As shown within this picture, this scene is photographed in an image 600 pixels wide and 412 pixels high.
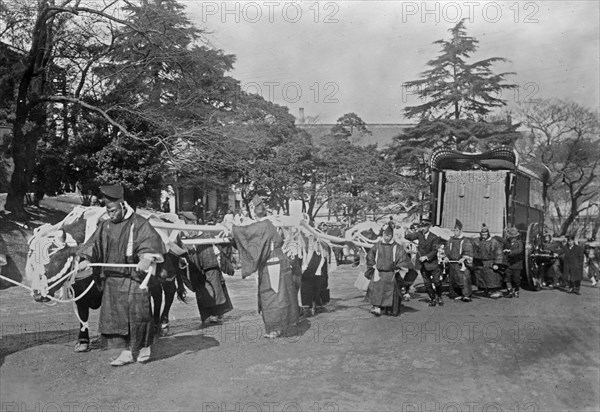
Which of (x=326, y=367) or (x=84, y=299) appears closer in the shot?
(x=326, y=367)

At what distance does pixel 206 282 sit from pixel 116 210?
2630 mm

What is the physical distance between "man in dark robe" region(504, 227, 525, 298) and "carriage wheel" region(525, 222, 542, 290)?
1.10 feet

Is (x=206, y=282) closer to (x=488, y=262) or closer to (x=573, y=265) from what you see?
(x=488, y=262)

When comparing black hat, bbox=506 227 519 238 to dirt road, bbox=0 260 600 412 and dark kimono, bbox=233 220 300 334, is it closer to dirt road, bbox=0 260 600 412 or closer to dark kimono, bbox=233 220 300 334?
dirt road, bbox=0 260 600 412

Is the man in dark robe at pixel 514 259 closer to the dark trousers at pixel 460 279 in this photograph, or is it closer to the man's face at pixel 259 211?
the dark trousers at pixel 460 279

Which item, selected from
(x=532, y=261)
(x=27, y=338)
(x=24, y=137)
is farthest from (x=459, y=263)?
(x=24, y=137)

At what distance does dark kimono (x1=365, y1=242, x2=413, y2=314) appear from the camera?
29.3ft

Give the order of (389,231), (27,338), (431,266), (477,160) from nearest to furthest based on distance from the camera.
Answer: (27,338), (389,231), (431,266), (477,160)

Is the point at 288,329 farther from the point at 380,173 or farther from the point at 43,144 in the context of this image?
the point at 380,173

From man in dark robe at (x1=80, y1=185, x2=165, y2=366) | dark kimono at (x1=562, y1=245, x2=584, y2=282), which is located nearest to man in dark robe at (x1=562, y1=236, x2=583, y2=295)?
dark kimono at (x1=562, y1=245, x2=584, y2=282)

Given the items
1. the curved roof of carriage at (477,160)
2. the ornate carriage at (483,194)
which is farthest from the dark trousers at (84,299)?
the curved roof of carriage at (477,160)

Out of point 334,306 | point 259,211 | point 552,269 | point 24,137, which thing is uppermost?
point 24,137

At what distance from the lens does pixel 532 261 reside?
42.3 feet

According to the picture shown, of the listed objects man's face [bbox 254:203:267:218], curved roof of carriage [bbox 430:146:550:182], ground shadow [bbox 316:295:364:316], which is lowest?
ground shadow [bbox 316:295:364:316]
